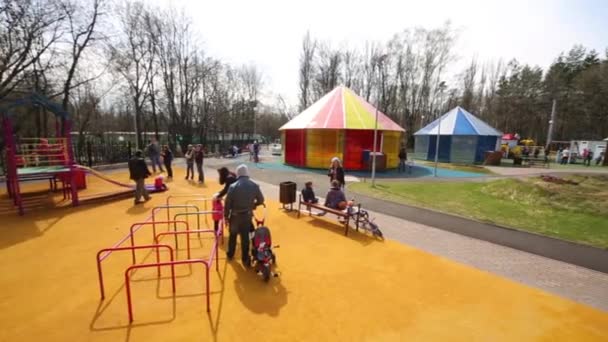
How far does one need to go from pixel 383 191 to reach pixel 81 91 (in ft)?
89.3

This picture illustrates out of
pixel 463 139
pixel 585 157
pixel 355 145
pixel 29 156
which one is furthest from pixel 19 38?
pixel 585 157

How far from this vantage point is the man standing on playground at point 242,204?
4914 millimetres

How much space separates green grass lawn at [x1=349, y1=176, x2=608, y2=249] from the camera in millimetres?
7738

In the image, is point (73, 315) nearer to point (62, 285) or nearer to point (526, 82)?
point (62, 285)

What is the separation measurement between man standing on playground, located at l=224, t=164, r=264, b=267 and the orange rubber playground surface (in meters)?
0.62

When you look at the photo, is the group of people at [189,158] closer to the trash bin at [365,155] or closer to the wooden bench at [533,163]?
the trash bin at [365,155]

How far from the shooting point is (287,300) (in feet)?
13.7

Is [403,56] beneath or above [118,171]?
above

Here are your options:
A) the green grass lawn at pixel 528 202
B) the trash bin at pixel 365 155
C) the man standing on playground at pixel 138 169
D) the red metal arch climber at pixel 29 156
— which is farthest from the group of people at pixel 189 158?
the trash bin at pixel 365 155

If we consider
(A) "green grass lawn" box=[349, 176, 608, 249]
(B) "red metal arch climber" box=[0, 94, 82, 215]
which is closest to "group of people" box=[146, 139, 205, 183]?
(B) "red metal arch climber" box=[0, 94, 82, 215]

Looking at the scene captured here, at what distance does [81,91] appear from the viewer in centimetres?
2411

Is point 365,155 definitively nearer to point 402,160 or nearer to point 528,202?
point 402,160

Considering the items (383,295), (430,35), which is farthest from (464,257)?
(430,35)

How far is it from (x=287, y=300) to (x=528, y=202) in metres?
10.7
